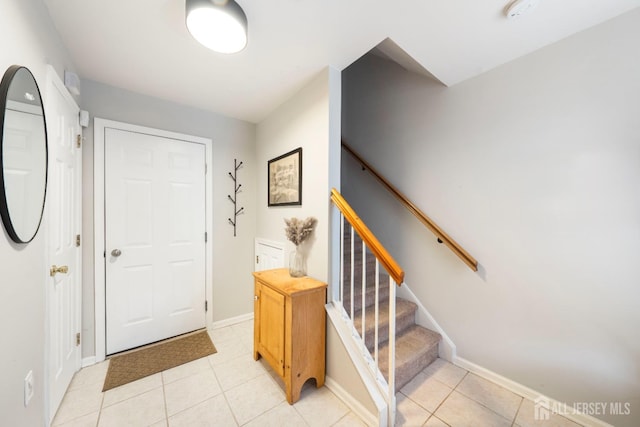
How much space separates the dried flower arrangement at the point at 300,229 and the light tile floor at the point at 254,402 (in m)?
1.07

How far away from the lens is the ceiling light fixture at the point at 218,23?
1134 millimetres

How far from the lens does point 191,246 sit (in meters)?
2.38

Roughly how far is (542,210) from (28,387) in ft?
9.82

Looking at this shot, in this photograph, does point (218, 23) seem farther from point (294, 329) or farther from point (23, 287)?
point (294, 329)

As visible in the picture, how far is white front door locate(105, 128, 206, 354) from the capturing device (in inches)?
79.1

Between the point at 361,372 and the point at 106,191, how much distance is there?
2455 mm

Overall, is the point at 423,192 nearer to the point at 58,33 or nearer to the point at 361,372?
the point at 361,372

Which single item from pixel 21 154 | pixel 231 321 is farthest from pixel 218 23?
pixel 231 321

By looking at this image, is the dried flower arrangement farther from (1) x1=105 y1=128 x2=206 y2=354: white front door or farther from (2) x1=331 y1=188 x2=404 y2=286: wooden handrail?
(1) x1=105 y1=128 x2=206 y2=354: white front door

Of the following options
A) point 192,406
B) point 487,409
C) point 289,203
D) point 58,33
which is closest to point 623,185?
point 487,409

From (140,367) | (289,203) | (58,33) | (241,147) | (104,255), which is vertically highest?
(58,33)

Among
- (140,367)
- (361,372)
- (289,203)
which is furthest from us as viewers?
(289,203)

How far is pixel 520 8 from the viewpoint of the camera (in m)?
1.22

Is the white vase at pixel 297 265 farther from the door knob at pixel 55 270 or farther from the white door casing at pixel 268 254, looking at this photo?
the door knob at pixel 55 270
